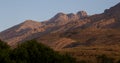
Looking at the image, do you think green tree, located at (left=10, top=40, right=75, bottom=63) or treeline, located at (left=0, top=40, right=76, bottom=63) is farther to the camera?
green tree, located at (left=10, top=40, right=75, bottom=63)

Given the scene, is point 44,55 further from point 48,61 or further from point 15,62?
point 15,62

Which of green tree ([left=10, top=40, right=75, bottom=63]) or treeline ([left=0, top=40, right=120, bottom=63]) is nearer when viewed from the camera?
treeline ([left=0, top=40, right=120, bottom=63])

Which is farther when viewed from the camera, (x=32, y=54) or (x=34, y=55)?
(x=32, y=54)

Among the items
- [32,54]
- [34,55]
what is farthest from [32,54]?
[34,55]

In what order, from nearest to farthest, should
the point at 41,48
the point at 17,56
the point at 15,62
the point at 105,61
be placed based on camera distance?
the point at 15,62, the point at 17,56, the point at 41,48, the point at 105,61

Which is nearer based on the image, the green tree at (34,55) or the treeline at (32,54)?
the treeline at (32,54)

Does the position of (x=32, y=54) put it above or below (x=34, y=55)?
above

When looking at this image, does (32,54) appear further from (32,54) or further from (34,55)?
(34,55)

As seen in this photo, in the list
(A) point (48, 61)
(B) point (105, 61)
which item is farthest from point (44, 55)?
(B) point (105, 61)

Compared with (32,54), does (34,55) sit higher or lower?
lower

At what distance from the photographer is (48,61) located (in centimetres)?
4675

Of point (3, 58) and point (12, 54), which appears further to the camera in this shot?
point (12, 54)

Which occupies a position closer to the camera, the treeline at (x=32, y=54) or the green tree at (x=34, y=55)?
the treeline at (x=32, y=54)

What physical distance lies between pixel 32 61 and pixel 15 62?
4956 millimetres
